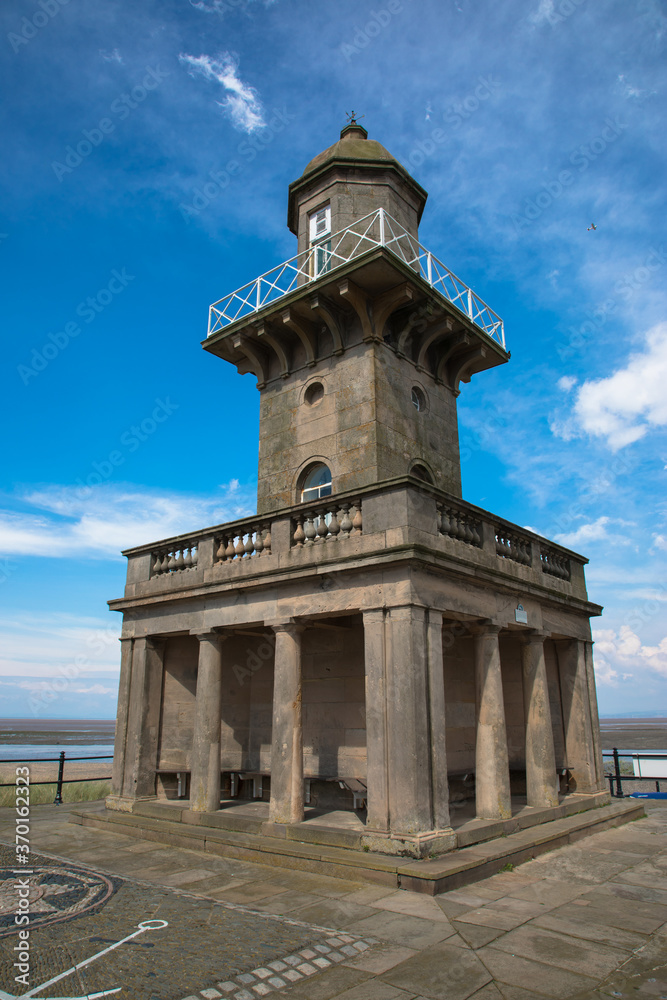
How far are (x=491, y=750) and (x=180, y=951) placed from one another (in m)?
6.36

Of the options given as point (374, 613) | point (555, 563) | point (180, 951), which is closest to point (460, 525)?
point (374, 613)

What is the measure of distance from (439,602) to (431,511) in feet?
4.76

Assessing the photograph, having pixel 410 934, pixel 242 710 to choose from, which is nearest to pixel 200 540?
Result: pixel 242 710

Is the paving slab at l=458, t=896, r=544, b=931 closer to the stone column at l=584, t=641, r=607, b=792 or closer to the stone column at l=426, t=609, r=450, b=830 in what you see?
the stone column at l=426, t=609, r=450, b=830

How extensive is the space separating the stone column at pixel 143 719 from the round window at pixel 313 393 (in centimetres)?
634

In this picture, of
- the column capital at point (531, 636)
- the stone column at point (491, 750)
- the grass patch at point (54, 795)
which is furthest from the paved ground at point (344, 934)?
the grass patch at point (54, 795)

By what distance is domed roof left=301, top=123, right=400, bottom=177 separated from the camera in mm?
16141

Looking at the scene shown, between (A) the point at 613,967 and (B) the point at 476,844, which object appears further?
(B) the point at 476,844

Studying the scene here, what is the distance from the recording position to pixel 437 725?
31.1 feet

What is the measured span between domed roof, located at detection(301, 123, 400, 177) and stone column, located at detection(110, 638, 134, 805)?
12584mm

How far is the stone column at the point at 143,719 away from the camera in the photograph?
13328 millimetres

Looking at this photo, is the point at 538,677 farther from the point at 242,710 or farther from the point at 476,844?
the point at 242,710

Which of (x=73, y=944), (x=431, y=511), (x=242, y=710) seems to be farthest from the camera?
(x=242, y=710)

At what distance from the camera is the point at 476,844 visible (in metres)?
9.66
